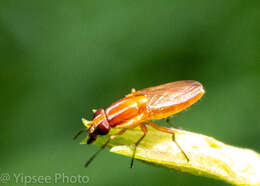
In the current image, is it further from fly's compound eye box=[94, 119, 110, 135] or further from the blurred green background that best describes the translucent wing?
the blurred green background

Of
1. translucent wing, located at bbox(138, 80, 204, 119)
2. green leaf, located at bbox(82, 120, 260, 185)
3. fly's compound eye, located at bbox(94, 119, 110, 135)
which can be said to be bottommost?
green leaf, located at bbox(82, 120, 260, 185)

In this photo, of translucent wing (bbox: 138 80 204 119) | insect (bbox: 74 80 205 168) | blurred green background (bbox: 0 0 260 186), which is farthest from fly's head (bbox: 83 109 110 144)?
blurred green background (bbox: 0 0 260 186)

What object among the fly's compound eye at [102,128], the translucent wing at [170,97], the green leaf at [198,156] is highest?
the translucent wing at [170,97]

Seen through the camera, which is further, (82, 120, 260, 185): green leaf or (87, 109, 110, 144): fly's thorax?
(87, 109, 110, 144): fly's thorax

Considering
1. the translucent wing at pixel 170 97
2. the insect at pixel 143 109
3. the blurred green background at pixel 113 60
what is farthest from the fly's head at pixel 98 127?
the blurred green background at pixel 113 60

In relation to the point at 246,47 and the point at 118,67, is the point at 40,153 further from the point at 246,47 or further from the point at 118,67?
the point at 246,47

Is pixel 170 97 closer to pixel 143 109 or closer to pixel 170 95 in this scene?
pixel 170 95

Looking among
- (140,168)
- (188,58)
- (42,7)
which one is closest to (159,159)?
(140,168)

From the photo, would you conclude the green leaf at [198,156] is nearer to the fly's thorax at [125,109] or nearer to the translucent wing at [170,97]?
the fly's thorax at [125,109]
